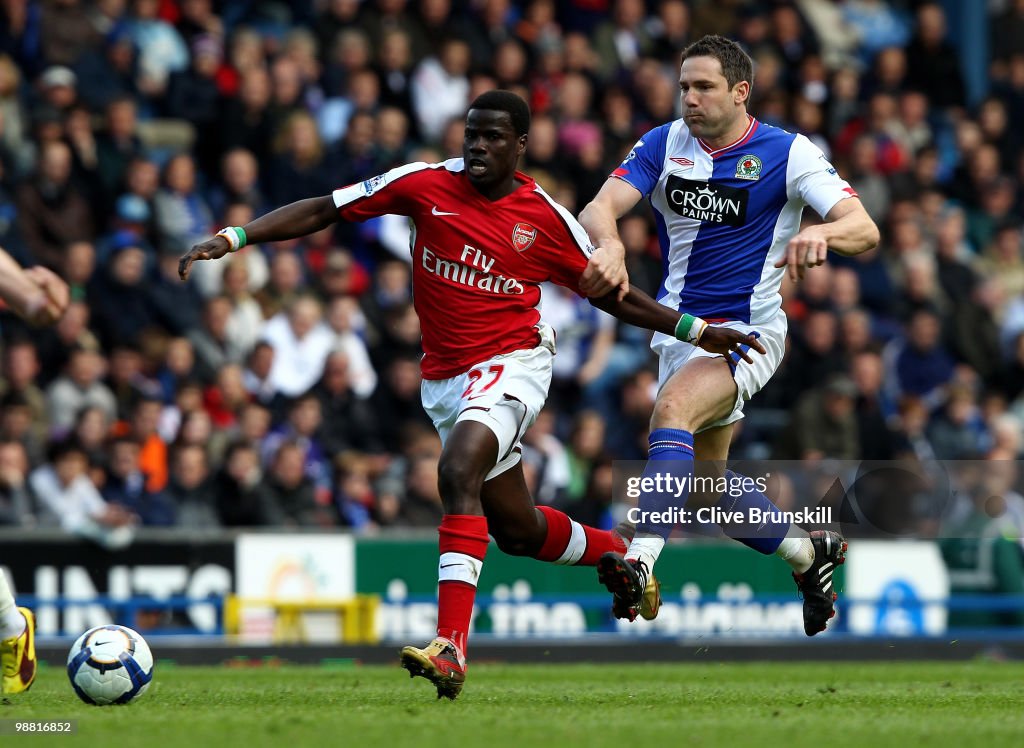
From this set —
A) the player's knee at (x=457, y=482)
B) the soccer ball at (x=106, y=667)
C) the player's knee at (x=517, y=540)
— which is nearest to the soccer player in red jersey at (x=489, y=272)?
the player's knee at (x=517, y=540)

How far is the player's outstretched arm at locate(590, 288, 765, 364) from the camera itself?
8.79 metres

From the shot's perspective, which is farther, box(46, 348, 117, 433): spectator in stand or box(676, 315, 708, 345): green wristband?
box(46, 348, 117, 433): spectator in stand

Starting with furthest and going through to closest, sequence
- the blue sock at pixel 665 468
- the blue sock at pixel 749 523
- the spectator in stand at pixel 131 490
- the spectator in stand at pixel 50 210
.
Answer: the spectator in stand at pixel 50 210
the spectator in stand at pixel 131 490
the blue sock at pixel 749 523
the blue sock at pixel 665 468

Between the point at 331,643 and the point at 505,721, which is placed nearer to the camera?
the point at 505,721

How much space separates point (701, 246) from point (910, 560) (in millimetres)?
7073

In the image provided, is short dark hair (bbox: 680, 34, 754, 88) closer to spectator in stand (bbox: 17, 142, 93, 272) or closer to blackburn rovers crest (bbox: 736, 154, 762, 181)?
blackburn rovers crest (bbox: 736, 154, 762, 181)

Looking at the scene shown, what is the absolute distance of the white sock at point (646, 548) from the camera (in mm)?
8781

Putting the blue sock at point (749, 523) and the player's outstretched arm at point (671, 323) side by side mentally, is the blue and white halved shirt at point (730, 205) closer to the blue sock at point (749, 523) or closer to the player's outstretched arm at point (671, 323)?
the player's outstretched arm at point (671, 323)

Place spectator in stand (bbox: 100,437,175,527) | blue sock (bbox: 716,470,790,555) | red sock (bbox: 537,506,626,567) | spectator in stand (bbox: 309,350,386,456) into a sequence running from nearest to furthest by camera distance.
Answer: red sock (bbox: 537,506,626,567), blue sock (bbox: 716,470,790,555), spectator in stand (bbox: 100,437,175,527), spectator in stand (bbox: 309,350,386,456)

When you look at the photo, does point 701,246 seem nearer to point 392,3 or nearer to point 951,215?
point 392,3

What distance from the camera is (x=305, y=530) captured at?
553 inches

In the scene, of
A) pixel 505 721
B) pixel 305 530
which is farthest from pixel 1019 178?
pixel 505 721

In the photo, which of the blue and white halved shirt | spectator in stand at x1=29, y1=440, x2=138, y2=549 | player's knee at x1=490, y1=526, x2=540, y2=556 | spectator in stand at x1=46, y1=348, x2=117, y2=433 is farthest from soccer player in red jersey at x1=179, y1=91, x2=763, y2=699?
spectator in stand at x1=46, y1=348, x2=117, y2=433

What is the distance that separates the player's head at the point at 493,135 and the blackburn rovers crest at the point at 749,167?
123 cm
